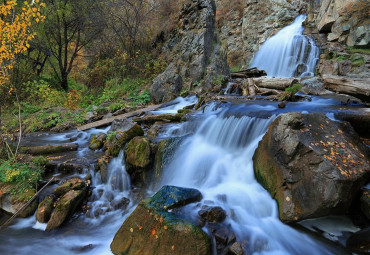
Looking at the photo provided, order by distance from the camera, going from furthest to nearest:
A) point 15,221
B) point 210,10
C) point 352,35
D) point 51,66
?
point 51,66 → point 210,10 → point 352,35 → point 15,221

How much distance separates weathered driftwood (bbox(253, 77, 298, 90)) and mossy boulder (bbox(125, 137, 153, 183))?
628cm

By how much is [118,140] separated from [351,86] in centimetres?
706

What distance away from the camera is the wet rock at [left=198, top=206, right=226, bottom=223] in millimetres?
3625

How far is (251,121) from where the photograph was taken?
580 cm

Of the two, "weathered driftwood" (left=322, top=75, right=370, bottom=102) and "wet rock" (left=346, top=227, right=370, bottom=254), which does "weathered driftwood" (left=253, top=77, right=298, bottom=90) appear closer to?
"weathered driftwood" (left=322, top=75, right=370, bottom=102)

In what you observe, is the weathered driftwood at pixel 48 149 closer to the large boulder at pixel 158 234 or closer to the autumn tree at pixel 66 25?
the large boulder at pixel 158 234

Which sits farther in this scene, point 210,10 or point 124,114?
point 210,10

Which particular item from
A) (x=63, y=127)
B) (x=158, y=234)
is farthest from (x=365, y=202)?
(x=63, y=127)

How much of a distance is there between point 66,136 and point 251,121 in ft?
21.4

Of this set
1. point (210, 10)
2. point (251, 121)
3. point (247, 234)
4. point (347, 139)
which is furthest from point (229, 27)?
point (247, 234)

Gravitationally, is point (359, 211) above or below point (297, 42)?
below

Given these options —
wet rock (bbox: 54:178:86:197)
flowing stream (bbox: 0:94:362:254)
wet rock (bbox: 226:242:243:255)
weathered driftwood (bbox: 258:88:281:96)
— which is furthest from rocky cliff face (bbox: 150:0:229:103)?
wet rock (bbox: 226:242:243:255)

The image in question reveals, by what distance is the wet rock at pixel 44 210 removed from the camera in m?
4.23

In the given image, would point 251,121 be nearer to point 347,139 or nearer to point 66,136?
point 347,139
